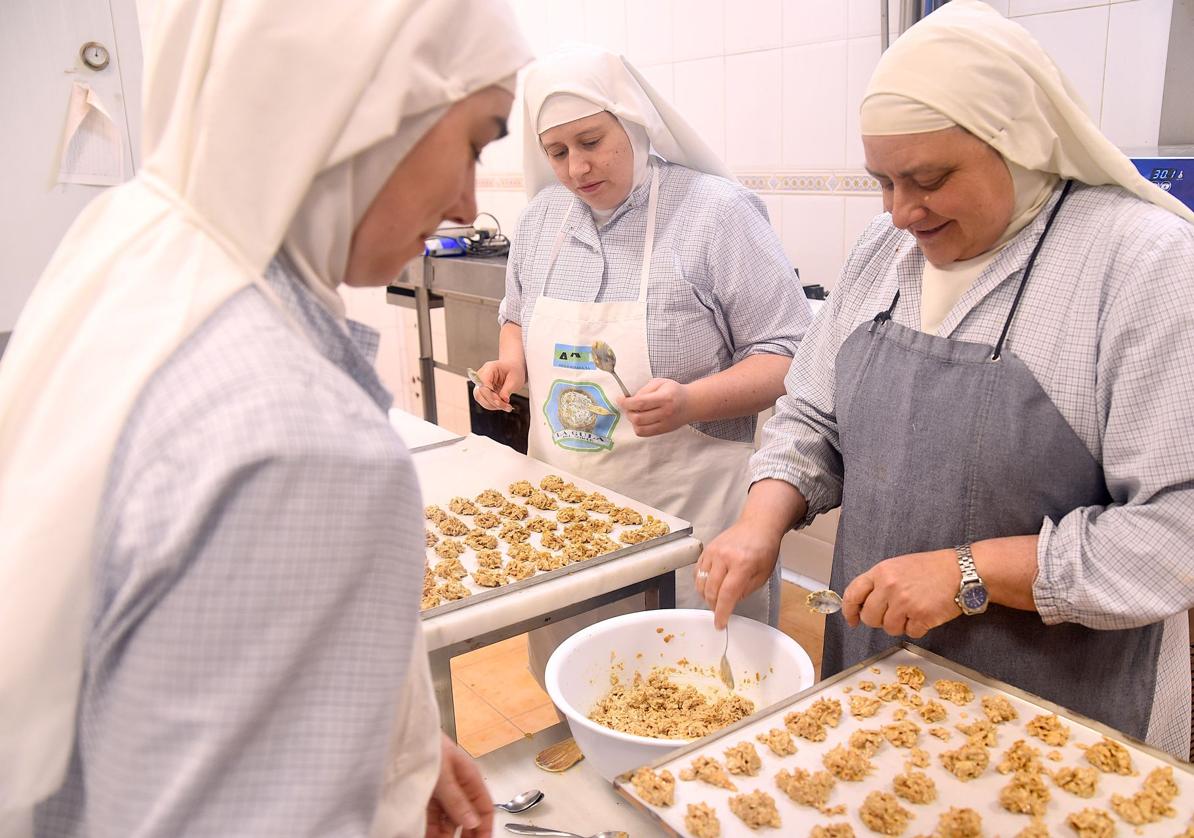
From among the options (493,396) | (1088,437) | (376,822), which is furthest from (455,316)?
(376,822)

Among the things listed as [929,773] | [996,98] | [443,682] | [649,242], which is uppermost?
[996,98]

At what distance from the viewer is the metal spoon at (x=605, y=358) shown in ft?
7.09

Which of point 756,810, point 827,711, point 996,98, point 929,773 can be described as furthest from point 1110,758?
point 996,98

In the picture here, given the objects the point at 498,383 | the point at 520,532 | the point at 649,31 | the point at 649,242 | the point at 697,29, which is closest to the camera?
the point at 520,532

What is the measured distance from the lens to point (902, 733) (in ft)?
3.81

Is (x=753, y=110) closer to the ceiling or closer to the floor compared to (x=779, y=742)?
closer to the ceiling

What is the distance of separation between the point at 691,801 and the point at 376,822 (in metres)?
0.40

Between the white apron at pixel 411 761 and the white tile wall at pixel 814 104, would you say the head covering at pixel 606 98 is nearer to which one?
the white tile wall at pixel 814 104

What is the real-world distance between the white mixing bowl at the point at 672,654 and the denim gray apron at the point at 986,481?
0.79ft

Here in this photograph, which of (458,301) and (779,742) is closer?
(779,742)

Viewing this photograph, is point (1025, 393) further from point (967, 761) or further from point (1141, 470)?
point (967, 761)

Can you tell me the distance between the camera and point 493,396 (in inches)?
95.3

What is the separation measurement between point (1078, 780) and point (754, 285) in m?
1.30

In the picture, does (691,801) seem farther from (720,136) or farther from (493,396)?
(720,136)
